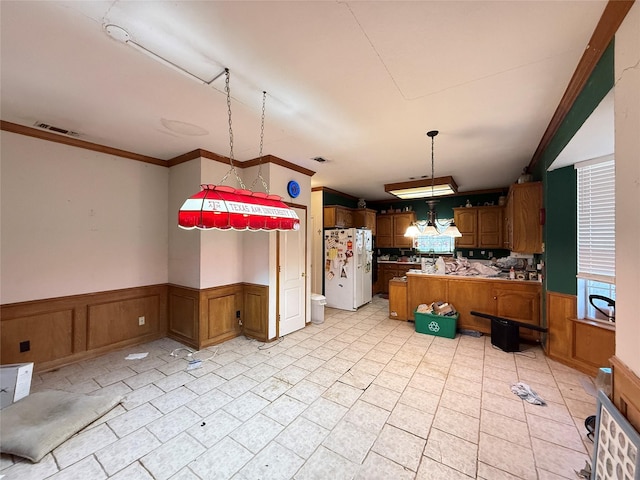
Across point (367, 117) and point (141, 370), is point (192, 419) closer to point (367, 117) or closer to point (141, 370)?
point (141, 370)

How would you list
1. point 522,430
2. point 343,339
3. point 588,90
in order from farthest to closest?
point 343,339
point 522,430
point 588,90

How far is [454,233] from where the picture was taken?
3500 mm

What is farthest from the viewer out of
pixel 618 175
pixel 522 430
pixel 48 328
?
pixel 48 328

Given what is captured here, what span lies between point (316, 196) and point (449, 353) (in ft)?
12.8

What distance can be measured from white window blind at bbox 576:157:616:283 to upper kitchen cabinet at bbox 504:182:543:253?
584 mm

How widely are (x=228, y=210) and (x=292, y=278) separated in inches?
99.9

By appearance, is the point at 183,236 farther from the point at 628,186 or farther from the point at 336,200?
the point at 628,186

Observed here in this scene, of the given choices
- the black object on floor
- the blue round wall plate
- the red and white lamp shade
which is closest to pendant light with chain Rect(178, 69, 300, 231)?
the red and white lamp shade

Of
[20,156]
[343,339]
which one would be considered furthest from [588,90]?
[20,156]

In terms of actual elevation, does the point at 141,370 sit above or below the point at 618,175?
below

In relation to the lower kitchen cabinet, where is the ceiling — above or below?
above

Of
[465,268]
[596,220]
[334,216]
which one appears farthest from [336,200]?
[596,220]

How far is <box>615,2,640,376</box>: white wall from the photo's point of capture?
1.13m

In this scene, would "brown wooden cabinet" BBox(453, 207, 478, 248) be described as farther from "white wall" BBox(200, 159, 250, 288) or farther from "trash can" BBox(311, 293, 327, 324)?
"white wall" BBox(200, 159, 250, 288)
